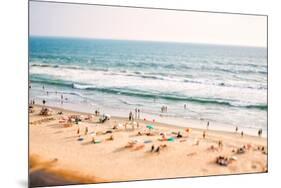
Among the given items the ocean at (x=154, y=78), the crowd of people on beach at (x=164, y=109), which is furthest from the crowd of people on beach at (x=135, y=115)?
the crowd of people on beach at (x=164, y=109)

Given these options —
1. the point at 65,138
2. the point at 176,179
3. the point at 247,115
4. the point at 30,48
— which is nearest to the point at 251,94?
Result: the point at 247,115

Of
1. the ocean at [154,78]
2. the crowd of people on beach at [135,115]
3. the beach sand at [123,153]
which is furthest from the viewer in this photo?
the crowd of people on beach at [135,115]

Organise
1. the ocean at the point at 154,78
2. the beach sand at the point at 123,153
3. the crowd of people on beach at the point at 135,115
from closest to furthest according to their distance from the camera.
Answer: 1. the beach sand at the point at 123,153
2. the ocean at the point at 154,78
3. the crowd of people on beach at the point at 135,115

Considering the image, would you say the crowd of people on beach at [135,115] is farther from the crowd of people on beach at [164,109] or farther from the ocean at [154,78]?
the crowd of people on beach at [164,109]

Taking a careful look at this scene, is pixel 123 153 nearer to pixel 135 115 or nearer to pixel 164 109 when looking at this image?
pixel 135 115

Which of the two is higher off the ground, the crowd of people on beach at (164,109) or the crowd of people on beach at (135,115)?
the crowd of people on beach at (164,109)

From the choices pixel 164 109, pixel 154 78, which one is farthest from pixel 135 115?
pixel 154 78

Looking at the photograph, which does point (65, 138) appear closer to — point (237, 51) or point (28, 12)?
point (28, 12)
